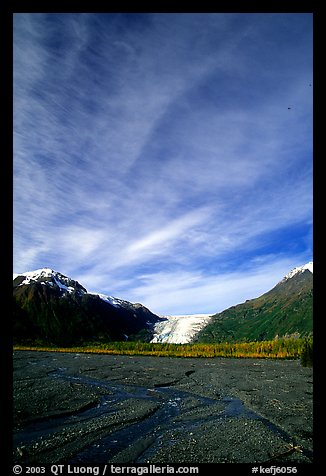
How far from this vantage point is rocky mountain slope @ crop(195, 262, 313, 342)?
129m

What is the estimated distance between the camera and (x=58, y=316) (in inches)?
5920

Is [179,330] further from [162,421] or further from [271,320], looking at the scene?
[162,421]

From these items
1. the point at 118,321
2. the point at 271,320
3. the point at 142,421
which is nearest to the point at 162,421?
the point at 142,421

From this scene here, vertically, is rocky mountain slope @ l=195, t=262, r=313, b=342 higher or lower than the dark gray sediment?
lower

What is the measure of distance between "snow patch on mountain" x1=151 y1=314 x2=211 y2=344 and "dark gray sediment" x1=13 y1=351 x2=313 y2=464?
140324 mm

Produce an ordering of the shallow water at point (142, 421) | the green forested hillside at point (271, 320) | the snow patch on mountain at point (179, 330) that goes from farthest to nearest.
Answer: the snow patch on mountain at point (179, 330) → the green forested hillside at point (271, 320) → the shallow water at point (142, 421)


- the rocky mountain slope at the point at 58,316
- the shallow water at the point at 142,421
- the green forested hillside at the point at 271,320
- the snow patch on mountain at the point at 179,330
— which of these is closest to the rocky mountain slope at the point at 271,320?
the green forested hillside at the point at 271,320

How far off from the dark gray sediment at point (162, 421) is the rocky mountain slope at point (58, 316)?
107 meters

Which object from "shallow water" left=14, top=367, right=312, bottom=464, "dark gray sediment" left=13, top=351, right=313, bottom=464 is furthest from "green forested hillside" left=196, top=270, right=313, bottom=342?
"shallow water" left=14, top=367, right=312, bottom=464

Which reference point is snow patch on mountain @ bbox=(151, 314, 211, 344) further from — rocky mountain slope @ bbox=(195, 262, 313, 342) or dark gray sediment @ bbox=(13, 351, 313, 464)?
dark gray sediment @ bbox=(13, 351, 313, 464)

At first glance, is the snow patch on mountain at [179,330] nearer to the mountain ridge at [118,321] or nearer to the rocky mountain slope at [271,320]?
the mountain ridge at [118,321]

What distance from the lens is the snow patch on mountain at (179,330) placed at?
519 ft
